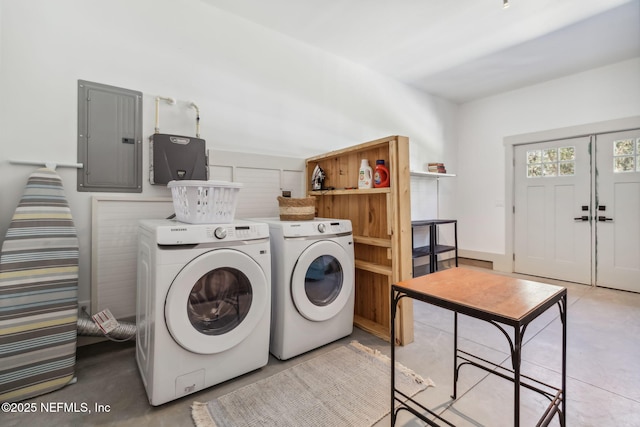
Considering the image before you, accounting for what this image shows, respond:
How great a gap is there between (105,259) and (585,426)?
2.93m

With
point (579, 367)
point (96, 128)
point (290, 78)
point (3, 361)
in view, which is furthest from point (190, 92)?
point (579, 367)

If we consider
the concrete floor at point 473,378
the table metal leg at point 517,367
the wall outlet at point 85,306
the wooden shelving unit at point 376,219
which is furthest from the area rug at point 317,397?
the wall outlet at point 85,306

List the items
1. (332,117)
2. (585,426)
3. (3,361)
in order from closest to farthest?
(585,426) → (3,361) → (332,117)

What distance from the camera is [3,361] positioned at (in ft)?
5.13

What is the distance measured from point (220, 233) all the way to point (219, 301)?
415 mm

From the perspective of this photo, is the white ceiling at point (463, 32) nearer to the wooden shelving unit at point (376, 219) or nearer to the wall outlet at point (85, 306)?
the wooden shelving unit at point (376, 219)

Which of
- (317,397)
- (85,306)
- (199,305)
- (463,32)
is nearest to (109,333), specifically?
(85,306)

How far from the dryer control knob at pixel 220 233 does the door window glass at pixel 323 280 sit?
659 mm

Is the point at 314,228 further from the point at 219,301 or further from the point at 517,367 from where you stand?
the point at 517,367

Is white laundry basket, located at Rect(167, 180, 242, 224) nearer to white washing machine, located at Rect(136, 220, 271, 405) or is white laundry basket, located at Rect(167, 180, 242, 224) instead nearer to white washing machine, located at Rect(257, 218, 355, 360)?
white washing machine, located at Rect(136, 220, 271, 405)

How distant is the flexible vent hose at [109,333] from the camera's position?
6.27 feet

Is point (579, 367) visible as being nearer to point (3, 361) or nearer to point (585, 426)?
point (585, 426)

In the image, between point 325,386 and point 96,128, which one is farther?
point 96,128

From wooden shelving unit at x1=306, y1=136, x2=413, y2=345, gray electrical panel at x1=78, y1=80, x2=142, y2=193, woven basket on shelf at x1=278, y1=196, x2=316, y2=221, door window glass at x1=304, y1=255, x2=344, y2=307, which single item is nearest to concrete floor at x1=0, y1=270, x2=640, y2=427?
wooden shelving unit at x1=306, y1=136, x2=413, y2=345
